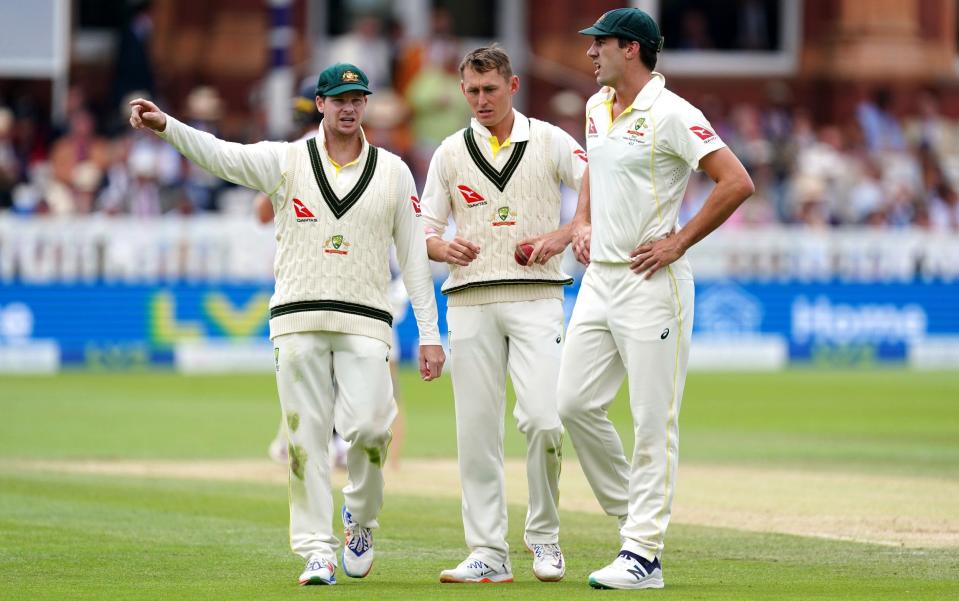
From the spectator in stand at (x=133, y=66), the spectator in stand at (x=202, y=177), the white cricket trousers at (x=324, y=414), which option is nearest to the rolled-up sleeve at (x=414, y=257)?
the white cricket trousers at (x=324, y=414)

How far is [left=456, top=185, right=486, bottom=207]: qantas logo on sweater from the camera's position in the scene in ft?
30.4

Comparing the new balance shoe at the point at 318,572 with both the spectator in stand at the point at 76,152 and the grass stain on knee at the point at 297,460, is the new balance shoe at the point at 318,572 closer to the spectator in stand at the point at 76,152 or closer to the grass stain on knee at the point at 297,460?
the grass stain on knee at the point at 297,460

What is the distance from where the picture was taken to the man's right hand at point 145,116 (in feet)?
27.5

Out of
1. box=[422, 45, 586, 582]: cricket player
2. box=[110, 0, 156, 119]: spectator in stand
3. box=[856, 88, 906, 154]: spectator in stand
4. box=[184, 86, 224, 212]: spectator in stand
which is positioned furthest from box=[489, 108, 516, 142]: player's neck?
box=[856, 88, 906, 154]: spectator in stand

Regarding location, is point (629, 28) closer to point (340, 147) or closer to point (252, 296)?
point (340, 147)

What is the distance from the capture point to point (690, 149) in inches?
337

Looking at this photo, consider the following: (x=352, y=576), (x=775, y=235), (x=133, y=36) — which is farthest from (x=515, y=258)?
(x=133, y=36)

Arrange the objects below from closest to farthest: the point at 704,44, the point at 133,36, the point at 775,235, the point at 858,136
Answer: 1. the point at 775,235
2. the point at 133,36
3. the point at 858,136
4. the point at 704,44

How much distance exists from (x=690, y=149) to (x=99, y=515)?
488cm

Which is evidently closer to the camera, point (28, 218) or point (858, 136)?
point (28, 218)

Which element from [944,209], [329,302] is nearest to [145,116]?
[329,302]

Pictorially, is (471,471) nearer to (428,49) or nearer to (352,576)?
(352,576)

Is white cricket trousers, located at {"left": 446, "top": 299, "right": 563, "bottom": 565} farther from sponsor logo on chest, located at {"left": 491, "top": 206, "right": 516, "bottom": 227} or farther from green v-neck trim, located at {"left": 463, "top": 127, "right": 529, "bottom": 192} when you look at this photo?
green v-neck trim, located at {"left": 463, "top": 127, "right": 529, "bottom": 192}

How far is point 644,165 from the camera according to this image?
867cm
